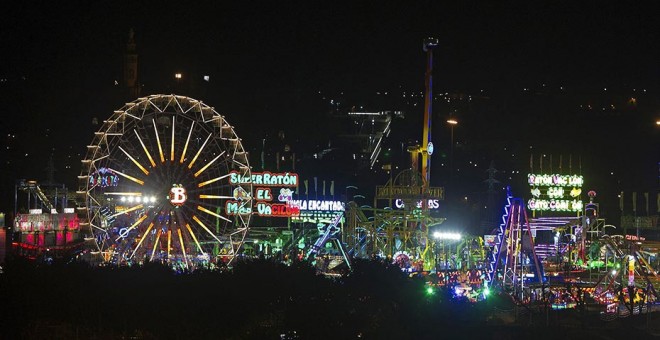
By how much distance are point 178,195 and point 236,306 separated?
21.8m

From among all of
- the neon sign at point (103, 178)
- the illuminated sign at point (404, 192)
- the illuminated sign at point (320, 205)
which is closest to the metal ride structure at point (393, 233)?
the illuminated sign at point (404, 192)

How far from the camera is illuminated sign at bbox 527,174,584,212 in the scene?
85688 mm

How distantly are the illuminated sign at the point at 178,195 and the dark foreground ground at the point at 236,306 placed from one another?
15921 millimetres

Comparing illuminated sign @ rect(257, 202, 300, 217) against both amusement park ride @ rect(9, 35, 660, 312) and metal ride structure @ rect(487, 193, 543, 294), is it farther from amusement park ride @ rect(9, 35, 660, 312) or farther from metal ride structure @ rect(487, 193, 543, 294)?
metal ride structure @ rect(487, 193, 543, 294)

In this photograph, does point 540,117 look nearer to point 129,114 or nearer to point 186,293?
point 129,114

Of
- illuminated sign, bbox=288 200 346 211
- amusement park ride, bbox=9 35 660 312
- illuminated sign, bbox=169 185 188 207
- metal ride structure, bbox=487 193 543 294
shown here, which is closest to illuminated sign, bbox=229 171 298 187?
amusement park ride, bbox=9 35 660 312

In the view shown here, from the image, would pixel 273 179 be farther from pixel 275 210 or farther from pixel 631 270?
pixel 631 270

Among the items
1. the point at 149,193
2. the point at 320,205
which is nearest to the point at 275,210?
the point at 320,205

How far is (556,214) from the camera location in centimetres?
9444

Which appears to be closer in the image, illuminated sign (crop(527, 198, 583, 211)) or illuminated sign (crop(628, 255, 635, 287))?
illuminated sign (crop(628, 255, 635, 287))

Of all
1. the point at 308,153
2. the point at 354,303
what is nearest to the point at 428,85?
the point at 308,153

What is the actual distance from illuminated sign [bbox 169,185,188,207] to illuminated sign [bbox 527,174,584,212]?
42.4 metres

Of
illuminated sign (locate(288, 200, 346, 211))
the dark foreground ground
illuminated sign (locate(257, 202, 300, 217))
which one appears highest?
illuminated sign (locate(288, 200, 346, 211))

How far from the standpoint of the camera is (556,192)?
8631 centimetres
